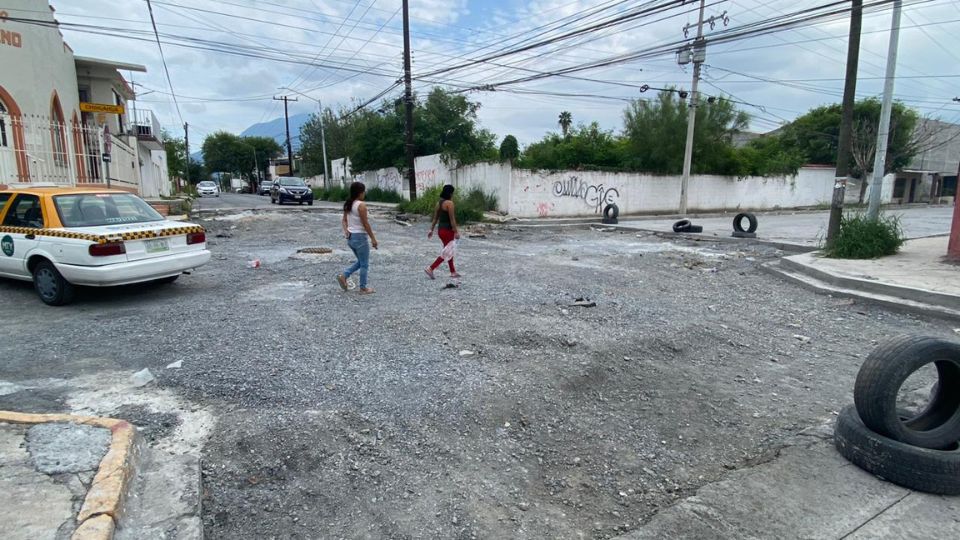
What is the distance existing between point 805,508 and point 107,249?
284 inches

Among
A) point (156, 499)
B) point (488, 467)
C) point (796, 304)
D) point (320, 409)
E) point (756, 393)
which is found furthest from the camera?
point (796, 304)

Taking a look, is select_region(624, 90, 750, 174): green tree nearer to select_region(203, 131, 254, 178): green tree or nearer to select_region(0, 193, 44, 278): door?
select_region(0, 193, 44, 278): door

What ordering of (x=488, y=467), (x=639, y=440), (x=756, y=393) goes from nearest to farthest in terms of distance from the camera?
(x=488, y=467)
(x=639, y=440)
(x=756, y=393)

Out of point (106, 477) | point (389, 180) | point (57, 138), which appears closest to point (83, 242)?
point (106, 477)

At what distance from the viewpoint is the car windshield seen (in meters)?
6.48

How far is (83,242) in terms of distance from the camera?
6.02 m

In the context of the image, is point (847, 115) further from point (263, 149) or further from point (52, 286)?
point (263, 149)

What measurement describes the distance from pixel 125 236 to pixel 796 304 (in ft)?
30.3

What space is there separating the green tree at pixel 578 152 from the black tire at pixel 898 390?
62.2ft

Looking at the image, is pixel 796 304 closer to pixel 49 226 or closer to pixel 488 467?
pixel 488 467

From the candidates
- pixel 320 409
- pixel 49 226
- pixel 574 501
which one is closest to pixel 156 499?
pixel 320 409

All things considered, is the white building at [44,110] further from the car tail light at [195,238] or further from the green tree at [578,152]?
the green tree at [578,152]

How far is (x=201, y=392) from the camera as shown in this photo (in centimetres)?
400

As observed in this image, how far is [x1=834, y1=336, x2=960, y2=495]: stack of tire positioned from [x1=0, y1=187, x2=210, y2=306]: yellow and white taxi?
743cm
